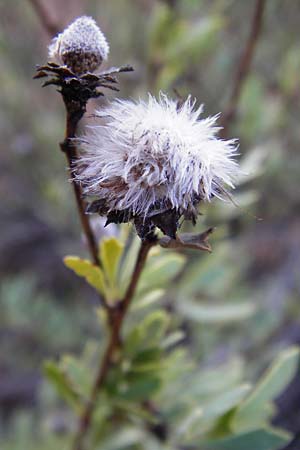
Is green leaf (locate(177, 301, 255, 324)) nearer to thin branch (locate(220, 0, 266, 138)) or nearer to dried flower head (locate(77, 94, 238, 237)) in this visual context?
thin branch (locate(220, 0, 266, 138))

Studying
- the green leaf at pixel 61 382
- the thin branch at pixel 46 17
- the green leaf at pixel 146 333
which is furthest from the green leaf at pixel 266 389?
the thin branch at pixel 46 17

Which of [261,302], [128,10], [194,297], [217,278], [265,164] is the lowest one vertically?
[261,302]

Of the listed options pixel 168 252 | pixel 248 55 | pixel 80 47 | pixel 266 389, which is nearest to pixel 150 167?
pixel 80 47

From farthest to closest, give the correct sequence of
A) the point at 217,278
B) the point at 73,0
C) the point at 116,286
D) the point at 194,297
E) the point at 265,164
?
1. the point at 73,0
2. the point at 265,164
3. the point at 194,297
4. the point at 217,278
5. the point at 116,286

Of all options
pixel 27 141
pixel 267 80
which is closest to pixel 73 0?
pixel 27 141

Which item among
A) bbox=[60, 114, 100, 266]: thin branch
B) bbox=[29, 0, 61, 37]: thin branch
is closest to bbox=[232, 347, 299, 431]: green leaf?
bbox=[60, 114, 100, 266]: thin branch

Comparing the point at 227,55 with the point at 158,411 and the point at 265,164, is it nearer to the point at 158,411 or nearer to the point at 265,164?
the point at 265,164

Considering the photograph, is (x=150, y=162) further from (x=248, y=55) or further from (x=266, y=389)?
(x=248, y=55)
